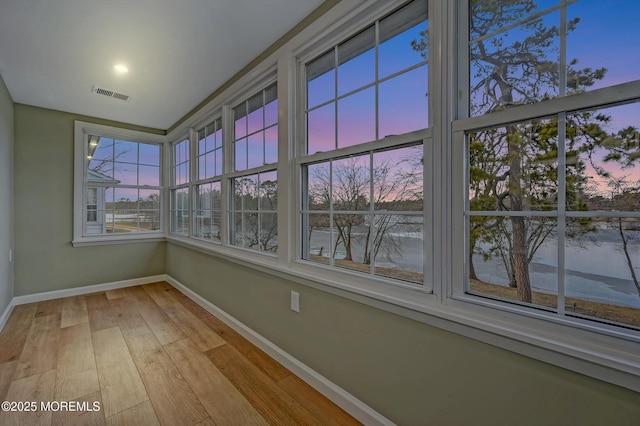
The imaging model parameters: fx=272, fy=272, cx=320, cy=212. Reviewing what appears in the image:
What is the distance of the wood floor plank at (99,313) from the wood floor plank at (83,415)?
118 cm

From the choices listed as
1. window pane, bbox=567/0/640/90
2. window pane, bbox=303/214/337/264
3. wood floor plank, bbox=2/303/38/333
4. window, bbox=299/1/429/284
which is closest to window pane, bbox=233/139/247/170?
window, bbox=299/1/429/284

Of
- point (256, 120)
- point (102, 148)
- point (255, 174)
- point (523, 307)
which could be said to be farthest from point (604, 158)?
point (102, 148)

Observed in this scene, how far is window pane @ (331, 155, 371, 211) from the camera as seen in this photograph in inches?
61.7

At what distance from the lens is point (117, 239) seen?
12.9ft

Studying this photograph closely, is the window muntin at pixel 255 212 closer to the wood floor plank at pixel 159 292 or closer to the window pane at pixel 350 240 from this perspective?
the window pane at pixel 350 240

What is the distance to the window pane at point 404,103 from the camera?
1331 millimetres

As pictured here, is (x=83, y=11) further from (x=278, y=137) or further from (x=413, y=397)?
(x=413, y=397)

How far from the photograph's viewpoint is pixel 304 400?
1.66 metres

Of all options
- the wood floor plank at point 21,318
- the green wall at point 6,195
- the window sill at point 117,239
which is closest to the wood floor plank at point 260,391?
the wood floor plank at point 21,318

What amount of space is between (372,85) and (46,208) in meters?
4.25

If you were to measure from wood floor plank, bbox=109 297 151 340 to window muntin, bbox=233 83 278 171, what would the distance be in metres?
1.81

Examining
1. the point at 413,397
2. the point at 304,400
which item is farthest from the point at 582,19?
the point at 304,400

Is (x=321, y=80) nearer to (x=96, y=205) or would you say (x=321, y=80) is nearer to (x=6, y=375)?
(x=6, y=375)

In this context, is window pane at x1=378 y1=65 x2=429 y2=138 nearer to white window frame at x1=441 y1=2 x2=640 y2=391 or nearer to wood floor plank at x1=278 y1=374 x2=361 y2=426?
white window frame at x1=441 y1=2 x2=640 y2=391
